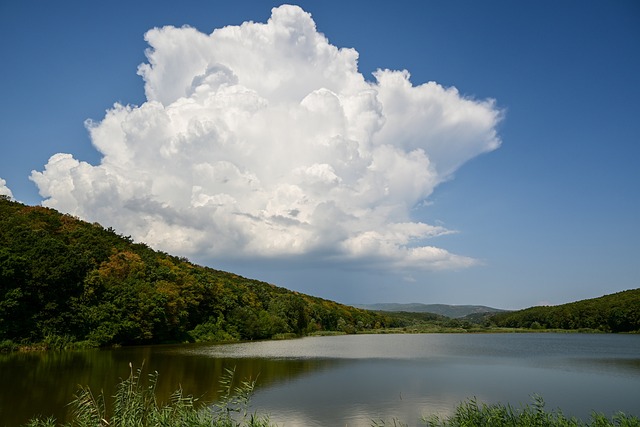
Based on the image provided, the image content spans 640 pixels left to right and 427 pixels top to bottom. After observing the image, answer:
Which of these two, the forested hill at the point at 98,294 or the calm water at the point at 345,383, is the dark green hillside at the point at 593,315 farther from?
the forested hill at the point at 98,294

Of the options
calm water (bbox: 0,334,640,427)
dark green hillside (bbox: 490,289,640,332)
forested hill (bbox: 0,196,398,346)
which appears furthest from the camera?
dark green hillside (bbox: 490,289,640,332)

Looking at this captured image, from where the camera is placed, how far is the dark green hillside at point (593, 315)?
91438 mm

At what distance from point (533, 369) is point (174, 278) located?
1644 inches

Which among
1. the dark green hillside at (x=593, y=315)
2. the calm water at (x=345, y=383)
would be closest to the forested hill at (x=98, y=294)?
the calm water at (x=345, y=383)

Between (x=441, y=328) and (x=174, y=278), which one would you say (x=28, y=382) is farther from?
(x=441, y=328)

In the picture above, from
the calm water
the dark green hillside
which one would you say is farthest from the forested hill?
the dark green hillside

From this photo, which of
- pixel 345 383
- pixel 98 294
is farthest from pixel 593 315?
pixel 98 294

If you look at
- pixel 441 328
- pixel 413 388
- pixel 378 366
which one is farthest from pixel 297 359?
pixel 441 328

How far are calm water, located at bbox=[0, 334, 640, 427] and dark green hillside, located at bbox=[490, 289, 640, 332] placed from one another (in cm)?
6552

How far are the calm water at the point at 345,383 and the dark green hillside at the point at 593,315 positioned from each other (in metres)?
65.5

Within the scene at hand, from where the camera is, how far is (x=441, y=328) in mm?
118375

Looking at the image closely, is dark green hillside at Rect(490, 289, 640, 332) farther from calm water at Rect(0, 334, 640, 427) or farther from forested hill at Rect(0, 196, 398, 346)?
forested hill at Rect(0, 196, 398, 346)

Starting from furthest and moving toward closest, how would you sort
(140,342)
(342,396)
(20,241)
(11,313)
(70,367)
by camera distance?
(140,342) < (20,241) < (11,313) < (70,367) < (342,396)

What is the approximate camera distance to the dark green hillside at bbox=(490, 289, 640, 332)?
300 feet
